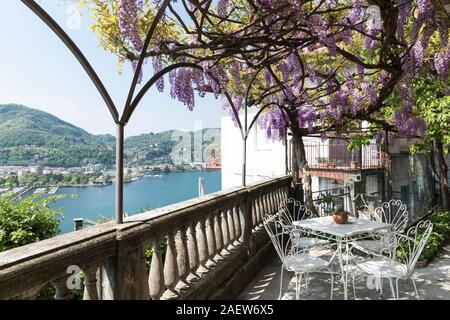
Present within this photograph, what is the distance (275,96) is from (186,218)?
4.19 m

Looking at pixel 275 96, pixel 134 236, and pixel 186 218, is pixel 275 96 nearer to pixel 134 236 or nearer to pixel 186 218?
pixel 186 218

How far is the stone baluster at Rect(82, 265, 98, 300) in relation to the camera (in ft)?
4.87

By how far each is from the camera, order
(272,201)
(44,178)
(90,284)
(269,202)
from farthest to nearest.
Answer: (272,201)
(269,202)
(44,178)
(90,284)

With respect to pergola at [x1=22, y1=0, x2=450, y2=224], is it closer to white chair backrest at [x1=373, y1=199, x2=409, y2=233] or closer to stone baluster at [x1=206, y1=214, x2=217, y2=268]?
stone baluster at [x1=206, y1=214, x2=217, y2=268]

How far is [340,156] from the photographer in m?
12.9

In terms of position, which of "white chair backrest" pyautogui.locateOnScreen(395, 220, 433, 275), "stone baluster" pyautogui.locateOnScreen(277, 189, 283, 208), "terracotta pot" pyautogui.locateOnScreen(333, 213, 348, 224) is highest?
"stone baluster" pyautogui.locateOnScreen(277, 189, 283, 208)

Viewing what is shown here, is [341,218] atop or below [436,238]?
atop

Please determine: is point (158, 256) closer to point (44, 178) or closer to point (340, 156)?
point (44, 178)

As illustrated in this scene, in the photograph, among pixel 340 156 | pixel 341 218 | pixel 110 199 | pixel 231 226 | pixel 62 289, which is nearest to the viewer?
pixel 62 289

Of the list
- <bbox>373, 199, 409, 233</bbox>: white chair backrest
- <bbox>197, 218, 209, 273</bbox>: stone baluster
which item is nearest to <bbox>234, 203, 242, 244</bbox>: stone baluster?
<bbox>197, 218, 209, 273</bbox>: stone baluster

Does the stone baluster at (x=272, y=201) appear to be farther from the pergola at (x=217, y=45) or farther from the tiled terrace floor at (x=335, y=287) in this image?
the pergola at (x=217, y=45)

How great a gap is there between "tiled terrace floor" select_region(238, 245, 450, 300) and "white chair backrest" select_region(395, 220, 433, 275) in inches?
11.1

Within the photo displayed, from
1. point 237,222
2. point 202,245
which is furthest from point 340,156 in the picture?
point 202,245

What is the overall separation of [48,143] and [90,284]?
4.80 metres
